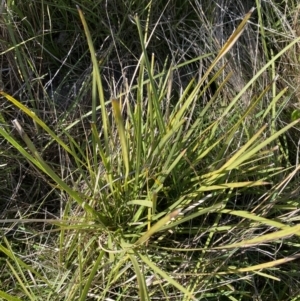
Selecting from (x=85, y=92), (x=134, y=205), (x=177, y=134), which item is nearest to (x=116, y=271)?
(x=134, y=205)

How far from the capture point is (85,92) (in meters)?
1.16

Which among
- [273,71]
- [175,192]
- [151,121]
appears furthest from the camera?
[273,71]

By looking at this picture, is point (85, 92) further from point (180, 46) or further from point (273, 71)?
point (273, 71)

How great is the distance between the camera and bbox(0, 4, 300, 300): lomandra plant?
95 centimetres

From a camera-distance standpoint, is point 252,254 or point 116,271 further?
point 252,254

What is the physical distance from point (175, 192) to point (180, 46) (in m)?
0.38

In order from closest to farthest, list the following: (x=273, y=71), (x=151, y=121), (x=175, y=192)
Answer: (x=151, y=121) → (x=175, y=192) → (x=273, y=71)

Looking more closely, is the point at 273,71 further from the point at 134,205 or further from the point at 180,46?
the point at 134,205

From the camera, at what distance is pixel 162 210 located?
3.40 ft

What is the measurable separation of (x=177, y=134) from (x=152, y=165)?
0.25 ft

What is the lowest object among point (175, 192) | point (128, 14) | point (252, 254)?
point (252, 254)

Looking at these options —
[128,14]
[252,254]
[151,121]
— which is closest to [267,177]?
[252,254]

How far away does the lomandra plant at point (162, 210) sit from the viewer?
0.95 metres

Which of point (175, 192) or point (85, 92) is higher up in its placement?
point (85, 92)
